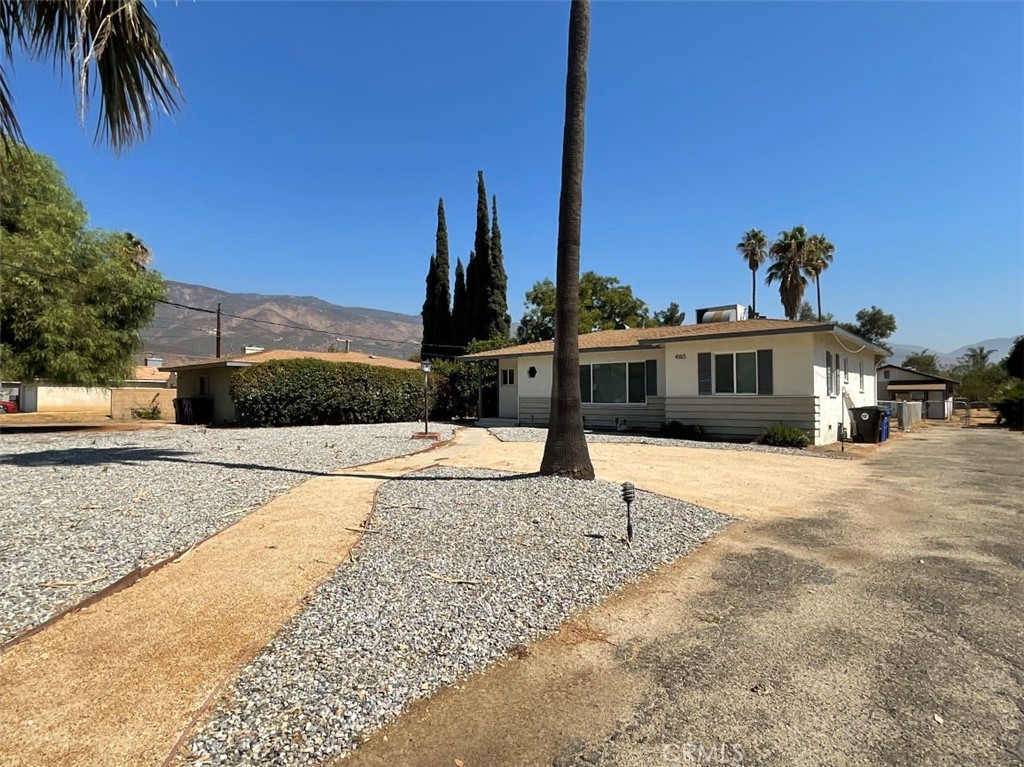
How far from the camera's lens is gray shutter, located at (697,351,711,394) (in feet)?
51.0

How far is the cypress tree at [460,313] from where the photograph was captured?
43.0m

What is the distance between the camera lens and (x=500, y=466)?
962 centimetres

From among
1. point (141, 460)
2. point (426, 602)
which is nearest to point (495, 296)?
point (141, 460)

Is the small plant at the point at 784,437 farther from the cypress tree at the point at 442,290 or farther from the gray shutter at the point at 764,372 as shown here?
the cypress tree at the point at 442,290

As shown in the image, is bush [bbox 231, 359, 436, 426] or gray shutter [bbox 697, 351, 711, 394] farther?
bush [bbox 231, 359, 436, 426]

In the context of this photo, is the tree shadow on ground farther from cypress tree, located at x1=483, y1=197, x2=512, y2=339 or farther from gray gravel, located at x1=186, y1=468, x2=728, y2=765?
cypress tree, located at x1=483, y1=197, x2=512, y2=339

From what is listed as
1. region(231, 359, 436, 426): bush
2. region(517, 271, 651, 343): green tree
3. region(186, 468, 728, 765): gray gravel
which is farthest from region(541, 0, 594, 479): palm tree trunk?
region(517, 271, 651, 343): green tree

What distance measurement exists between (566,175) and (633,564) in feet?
19.1

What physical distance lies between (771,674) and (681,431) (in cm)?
1315

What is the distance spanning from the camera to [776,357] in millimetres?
14328

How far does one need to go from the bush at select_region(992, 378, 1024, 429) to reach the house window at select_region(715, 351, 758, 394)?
15821 mm

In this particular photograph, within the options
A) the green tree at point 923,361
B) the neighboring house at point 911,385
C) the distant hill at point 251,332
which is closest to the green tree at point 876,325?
the green tree at point 923,361

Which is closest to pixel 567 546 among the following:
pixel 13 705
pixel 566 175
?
pixel 13 705

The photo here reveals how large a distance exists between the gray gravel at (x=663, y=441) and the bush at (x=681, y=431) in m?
0.52
